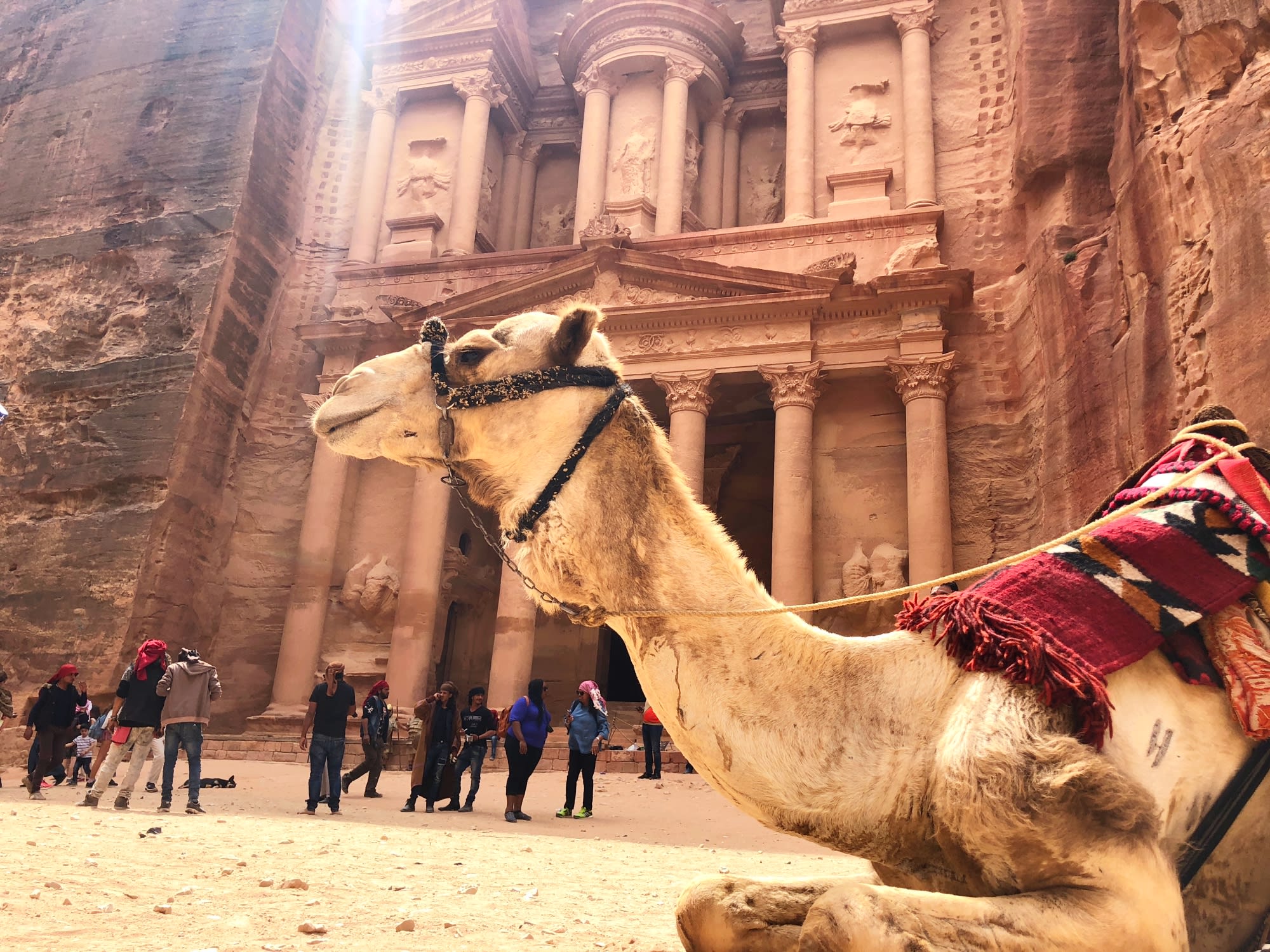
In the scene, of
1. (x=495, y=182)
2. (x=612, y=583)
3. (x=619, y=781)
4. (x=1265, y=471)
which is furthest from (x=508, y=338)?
(x=495, y=182)

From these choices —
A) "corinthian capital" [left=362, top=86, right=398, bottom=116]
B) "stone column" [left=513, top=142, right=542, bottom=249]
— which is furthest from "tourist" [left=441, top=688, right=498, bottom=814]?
"corinthian capital" [left=362, top=86, right=398, bottom=116]

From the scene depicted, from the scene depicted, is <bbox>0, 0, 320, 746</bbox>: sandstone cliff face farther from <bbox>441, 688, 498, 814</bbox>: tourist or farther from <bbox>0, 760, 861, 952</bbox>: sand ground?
<bbox>441, 688, 498, 814</bbox>: tourist

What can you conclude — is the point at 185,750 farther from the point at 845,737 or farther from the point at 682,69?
the point at 682,69

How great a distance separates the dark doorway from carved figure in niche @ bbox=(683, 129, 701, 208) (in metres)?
11.5

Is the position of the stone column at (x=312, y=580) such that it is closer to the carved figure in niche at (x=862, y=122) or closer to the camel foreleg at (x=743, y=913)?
the carved figure in niche at (x=862, y=122)

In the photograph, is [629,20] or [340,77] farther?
[340,77]

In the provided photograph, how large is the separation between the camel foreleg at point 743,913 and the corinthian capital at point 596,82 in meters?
25.7

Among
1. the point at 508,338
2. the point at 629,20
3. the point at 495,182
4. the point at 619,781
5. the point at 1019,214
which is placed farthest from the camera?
the point at 495,182

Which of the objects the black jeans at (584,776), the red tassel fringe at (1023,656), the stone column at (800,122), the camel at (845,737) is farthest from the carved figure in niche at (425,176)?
the red tassel fringe at (1023,656)

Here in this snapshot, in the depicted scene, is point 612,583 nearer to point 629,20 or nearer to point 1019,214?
point 1019,214

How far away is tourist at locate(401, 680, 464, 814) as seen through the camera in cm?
1115

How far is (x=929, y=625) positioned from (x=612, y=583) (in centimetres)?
99

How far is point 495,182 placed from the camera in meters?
28.1

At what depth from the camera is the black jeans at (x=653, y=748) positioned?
14148 millimetres
